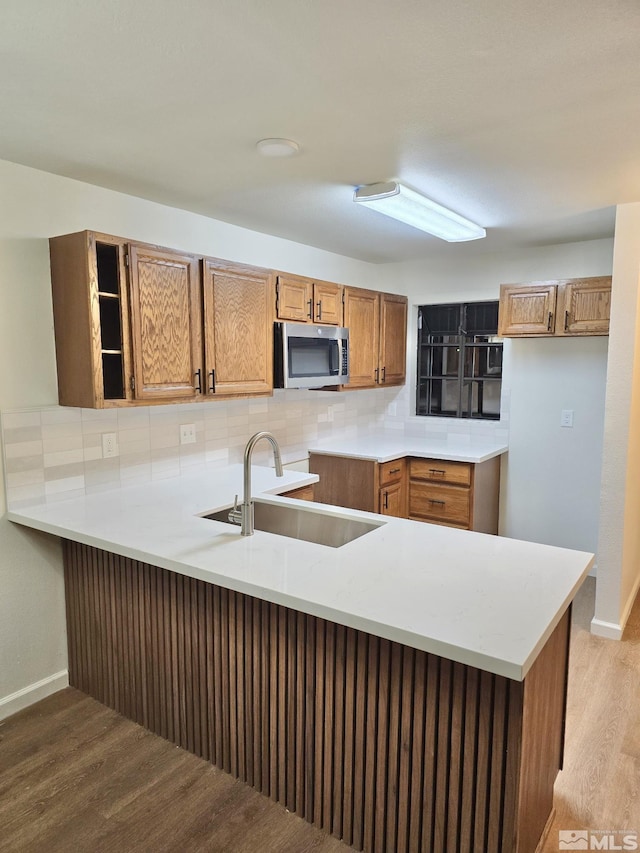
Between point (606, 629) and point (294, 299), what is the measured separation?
2595mm

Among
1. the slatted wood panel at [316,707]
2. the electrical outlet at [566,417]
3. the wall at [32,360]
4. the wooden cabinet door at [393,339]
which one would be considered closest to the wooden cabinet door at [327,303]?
the wooden cabinet door at [393,339]

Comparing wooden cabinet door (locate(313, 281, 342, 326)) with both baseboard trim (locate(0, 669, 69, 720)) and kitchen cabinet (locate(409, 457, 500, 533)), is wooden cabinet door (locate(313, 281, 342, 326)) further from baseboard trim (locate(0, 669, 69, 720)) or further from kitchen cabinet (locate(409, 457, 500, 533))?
baseboard trim (locate(0, 669, 69, 720))

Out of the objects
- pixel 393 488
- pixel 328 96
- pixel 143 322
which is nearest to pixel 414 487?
pixel 393 488

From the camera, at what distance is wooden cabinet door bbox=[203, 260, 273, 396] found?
9.23 feet

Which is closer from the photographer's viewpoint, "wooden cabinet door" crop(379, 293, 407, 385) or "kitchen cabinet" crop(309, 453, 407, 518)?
"kitchen cabinet" crop(309, 453, 407, 518)

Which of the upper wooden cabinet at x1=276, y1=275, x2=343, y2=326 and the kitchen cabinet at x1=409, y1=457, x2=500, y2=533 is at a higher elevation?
the upper wooden cabinet at x1=276, y1=275, x2=343, y2=326

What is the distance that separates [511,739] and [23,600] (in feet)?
6.90

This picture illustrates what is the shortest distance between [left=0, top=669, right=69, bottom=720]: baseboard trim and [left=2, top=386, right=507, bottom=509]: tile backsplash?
0.85 meters

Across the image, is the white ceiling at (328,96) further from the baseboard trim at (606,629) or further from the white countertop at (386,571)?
the baseboard trim at (606,629)

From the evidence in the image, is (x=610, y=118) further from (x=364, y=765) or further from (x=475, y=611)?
(x=364, y=765)

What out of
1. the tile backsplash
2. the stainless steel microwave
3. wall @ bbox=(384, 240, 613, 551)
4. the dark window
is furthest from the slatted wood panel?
the dark window

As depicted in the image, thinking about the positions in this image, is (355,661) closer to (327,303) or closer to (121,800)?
(121,800)

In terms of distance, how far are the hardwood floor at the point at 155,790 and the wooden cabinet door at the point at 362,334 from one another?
234 centimetres

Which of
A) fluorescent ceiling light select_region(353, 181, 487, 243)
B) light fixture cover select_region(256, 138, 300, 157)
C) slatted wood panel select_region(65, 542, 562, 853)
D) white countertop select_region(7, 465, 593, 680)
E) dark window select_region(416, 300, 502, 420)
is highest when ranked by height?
light fixture cover select_region(256, 138, 300, 157)
